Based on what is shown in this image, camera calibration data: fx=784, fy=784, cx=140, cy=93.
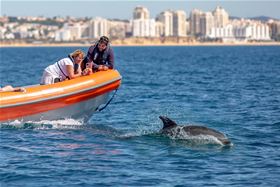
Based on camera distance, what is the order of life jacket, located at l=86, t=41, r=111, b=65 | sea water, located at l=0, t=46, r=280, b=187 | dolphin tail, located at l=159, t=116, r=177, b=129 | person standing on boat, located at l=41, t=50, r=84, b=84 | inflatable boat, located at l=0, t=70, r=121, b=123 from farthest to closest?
life jacket, located at l=86, t=41, r=111, b=65 < person standing on boat, located at l=41, t=50, r=84, b=84 < inflatable boat, located at l=0, t=70, r=121, b=123 < dolphin tail, located at l=159, t=116, r=177, b=129 < sea water, located at l=0, t=46, r=280, b=187

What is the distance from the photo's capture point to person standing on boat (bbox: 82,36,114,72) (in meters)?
18.1

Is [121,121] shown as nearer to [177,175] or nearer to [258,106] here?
[258,106]

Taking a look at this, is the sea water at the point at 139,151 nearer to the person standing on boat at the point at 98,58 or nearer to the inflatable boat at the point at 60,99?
the inflatable boat at the point at 60,99

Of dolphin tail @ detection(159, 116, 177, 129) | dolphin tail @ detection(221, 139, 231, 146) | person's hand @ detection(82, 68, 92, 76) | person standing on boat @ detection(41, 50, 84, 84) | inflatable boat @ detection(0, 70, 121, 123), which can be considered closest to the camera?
dolphin tail @ detection(221, 139, 231, 146)

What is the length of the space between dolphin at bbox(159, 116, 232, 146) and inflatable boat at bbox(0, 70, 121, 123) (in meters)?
2.55

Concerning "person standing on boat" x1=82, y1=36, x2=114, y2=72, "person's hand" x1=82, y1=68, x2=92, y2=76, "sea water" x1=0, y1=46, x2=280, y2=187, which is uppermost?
"person standing on boat" x1=82, y1=36, x2=114, y2=72

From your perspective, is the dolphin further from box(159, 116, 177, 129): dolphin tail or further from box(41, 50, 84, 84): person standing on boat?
box(41, 50, 84, 84): person standing on boat

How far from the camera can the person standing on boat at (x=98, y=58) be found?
1811cm

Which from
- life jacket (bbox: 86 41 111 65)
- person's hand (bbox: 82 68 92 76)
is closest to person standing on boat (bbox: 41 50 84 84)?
person's hand (bbox: 82 68 92 76)

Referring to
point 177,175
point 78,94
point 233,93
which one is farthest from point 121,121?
point 233,93

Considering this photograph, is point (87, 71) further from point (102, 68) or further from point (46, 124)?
point (46, 124)

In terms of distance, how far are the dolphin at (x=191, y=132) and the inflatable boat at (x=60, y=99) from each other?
2.55 meters

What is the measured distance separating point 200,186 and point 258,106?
38.6 feet

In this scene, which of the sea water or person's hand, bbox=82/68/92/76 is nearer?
the sea water
